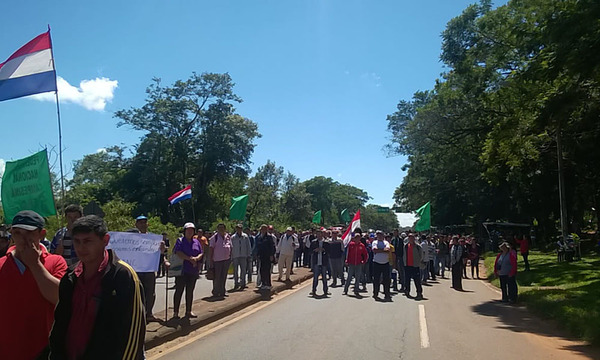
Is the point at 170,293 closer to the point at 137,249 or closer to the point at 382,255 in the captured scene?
the point at 382,255

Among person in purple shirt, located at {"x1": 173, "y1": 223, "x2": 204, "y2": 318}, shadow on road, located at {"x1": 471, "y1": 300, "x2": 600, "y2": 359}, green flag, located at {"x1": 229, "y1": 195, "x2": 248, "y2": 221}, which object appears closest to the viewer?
shadow on road, located at {"x1": 471, "y1": 300, "x2": 600, "y2": 359}

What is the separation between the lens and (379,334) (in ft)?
29.4

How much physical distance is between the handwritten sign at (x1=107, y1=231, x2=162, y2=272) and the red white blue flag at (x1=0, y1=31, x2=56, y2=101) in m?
3.33

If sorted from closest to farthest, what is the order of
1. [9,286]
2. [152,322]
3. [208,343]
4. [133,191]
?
1. [9,286]
2. [208,343]
3. [152,322]
4. [133,191]

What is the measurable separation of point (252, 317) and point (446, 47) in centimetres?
2632

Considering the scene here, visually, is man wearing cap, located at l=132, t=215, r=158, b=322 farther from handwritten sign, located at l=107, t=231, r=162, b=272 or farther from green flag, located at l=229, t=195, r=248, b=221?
green flag, located at l=229, t=195, r=248, b=221

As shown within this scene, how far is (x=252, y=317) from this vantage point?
34.8 ft

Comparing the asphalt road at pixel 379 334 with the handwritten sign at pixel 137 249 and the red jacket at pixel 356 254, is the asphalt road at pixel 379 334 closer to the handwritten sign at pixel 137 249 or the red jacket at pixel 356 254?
the handwritten sign at pixel 137 249

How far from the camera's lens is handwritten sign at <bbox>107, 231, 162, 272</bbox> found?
24.9 ft

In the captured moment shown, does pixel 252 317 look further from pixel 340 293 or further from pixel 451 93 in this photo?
pixel 451 93

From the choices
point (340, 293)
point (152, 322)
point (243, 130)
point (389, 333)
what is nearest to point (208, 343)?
point (152, 322)

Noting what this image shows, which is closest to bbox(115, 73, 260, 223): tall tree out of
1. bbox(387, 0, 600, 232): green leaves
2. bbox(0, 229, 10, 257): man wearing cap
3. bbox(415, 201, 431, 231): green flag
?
bbox(387, 0, 600, 232): green leaves

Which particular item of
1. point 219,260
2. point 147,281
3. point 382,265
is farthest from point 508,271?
point 147,281

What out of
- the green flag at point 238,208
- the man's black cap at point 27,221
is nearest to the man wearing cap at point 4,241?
the man's black cap at point 27,221
